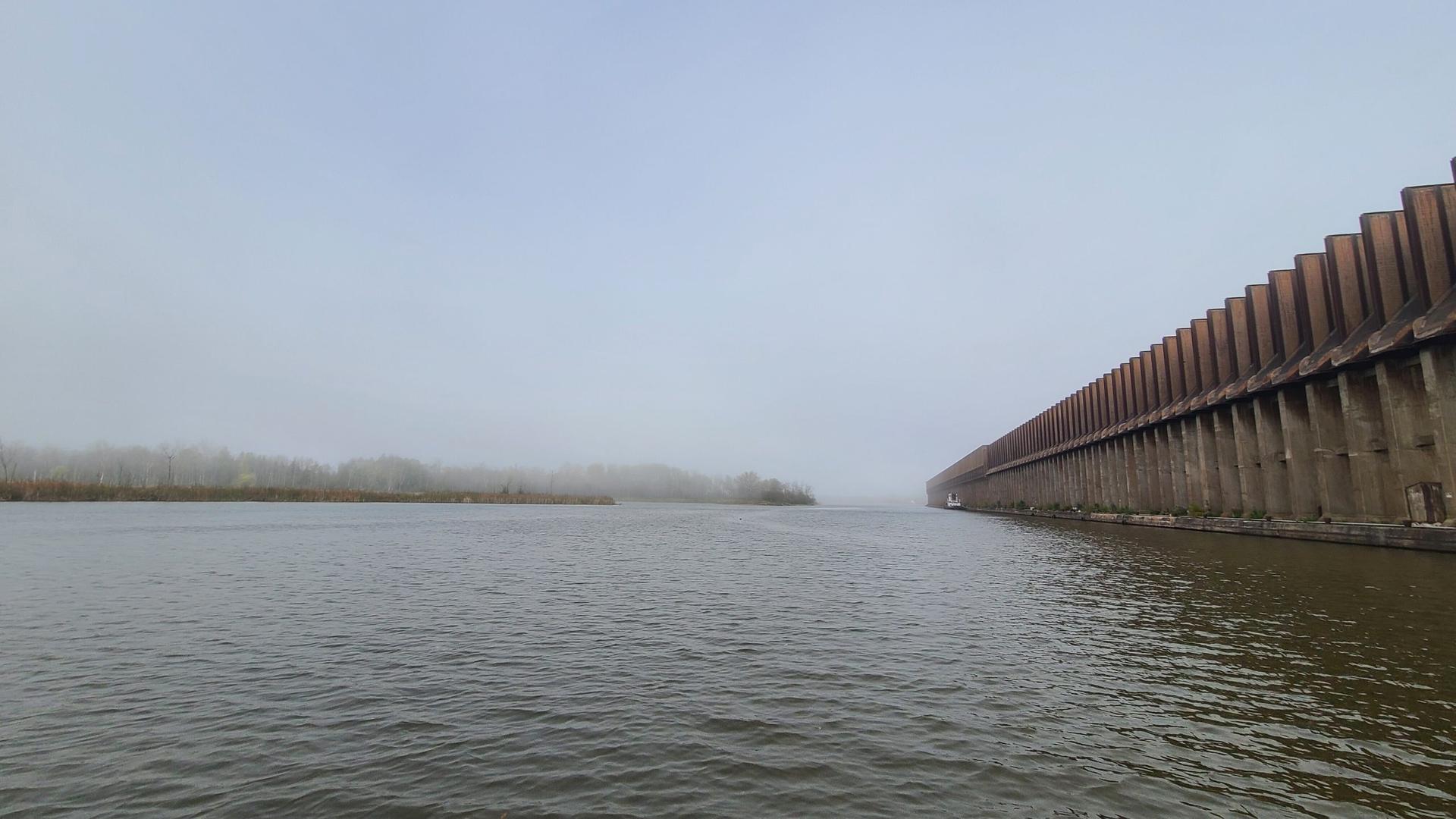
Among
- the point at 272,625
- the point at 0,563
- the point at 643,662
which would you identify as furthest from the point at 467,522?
the point at 643,662

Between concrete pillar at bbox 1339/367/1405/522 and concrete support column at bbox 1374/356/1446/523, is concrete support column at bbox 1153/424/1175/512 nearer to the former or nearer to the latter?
concrete pillar at bbox 1339/367/1405/522

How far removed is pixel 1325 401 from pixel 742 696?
116 ft

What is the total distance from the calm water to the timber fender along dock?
6745mm

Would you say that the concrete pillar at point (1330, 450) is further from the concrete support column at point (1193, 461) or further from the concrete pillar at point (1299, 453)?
the concrete support column at point (1193, 461)

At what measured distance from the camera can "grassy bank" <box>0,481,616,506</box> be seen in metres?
94.7

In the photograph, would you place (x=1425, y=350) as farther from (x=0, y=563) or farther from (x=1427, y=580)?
(x=0, y=563)

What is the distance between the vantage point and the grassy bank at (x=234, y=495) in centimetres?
9469

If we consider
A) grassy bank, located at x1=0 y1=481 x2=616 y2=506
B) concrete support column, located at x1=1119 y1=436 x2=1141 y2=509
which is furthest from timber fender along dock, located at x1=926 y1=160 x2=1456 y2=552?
grassy bank, located at x1=0 y1=481 x2=616 y2=506

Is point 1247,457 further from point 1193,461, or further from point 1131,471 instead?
point 1131,471

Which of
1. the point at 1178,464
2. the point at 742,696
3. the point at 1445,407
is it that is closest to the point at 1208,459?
the point at 1178,464

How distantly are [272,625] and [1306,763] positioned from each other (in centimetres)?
1808

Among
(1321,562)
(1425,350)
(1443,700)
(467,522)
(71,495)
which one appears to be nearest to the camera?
(1443,700)

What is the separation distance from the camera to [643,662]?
451 inches

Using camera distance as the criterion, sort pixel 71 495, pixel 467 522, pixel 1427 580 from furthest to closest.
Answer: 1. pixel 71 495
2. pixel 467 522
3. pixel 1427 580
